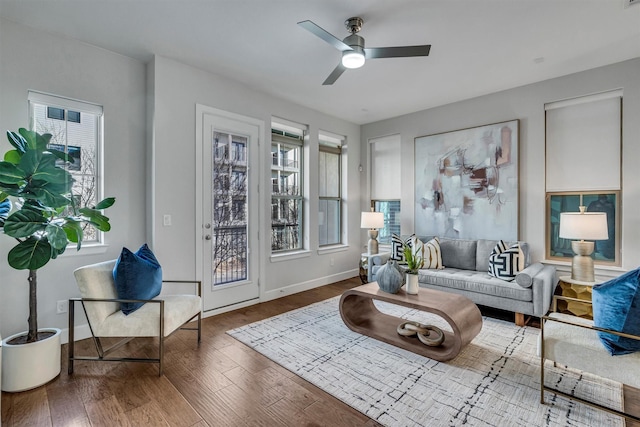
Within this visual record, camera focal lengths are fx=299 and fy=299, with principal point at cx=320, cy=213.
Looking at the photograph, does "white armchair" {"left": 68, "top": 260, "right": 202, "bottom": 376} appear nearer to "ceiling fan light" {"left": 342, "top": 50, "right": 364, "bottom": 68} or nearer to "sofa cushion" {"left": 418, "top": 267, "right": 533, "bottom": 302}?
"ceiling fan light" {"left": 342, "top": 50, "right": 364, "bottom": 68}

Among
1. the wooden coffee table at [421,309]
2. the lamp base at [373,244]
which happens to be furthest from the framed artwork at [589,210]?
the lamp base at [373,244]

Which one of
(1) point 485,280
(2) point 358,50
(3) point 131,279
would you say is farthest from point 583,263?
(3) point 131,279

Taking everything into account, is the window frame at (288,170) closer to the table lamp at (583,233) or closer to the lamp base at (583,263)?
the table lamp at (583,233)

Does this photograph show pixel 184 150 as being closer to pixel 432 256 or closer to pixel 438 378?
pixel 438 378

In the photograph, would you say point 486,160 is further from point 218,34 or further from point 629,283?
point 218,34

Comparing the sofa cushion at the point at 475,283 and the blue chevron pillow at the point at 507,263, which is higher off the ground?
the blue chevron pillow at the point at 507,263

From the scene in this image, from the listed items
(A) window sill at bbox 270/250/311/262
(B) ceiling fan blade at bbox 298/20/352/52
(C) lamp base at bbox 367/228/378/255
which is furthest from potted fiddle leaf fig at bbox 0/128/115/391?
(C) lamp base at bbox 367/228/378/255

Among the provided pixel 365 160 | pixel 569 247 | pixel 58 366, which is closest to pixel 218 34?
pixel 58 366

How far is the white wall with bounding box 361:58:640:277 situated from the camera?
10.8ft

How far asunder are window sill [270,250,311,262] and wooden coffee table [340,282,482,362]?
1468mm

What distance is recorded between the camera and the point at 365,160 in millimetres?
5801

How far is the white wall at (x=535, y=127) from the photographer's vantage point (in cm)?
330

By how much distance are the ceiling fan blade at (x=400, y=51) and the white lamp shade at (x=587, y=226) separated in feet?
8.06

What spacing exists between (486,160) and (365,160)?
A: 2148 mm
